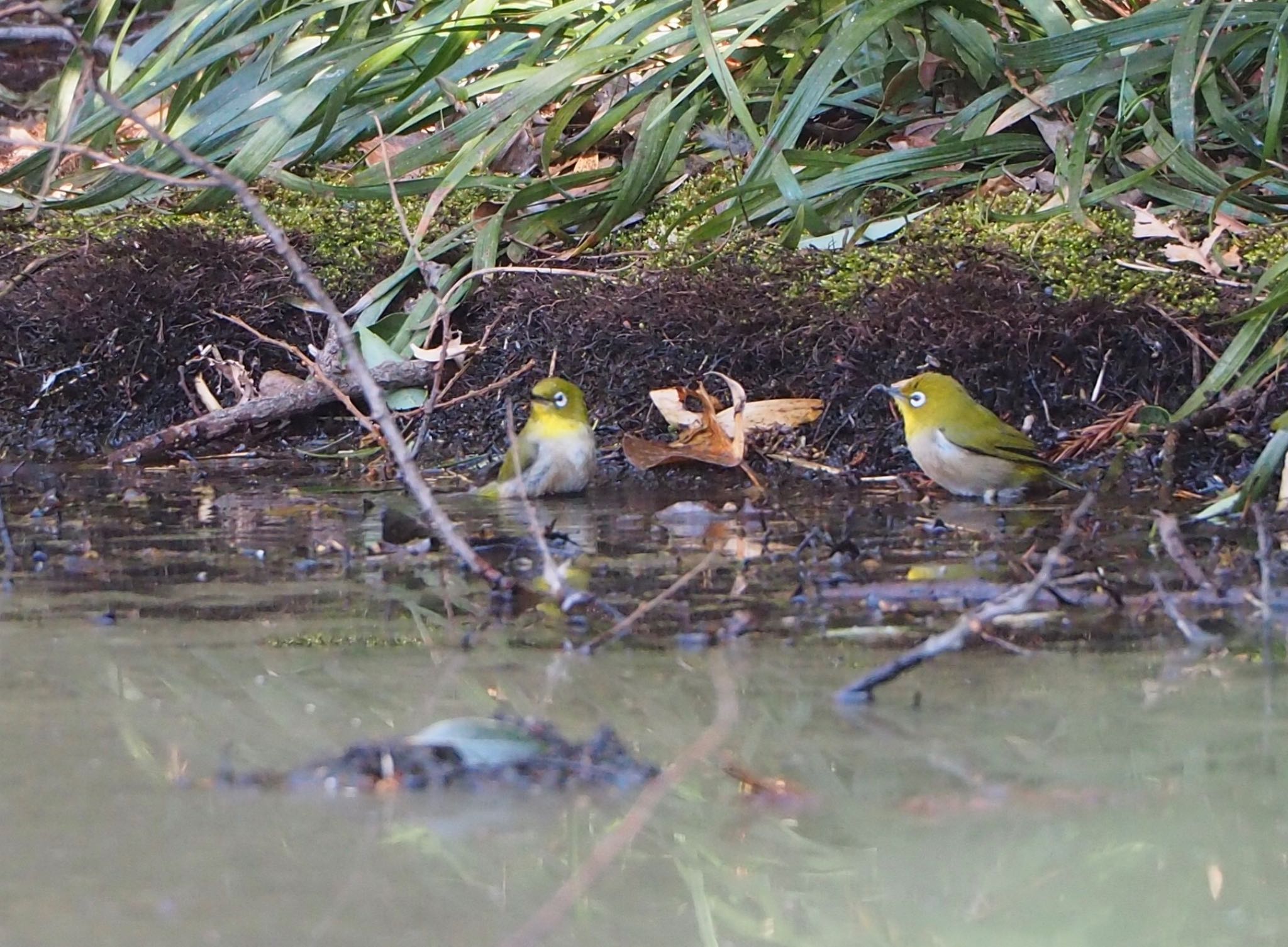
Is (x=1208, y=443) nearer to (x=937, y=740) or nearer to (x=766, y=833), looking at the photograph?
(x=937, y=740)

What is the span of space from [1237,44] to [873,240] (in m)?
1.44

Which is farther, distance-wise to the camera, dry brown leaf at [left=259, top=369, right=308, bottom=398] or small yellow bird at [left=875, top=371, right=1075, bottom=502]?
dry brown leaf at [left=259, top=369, right=308, bottom=398]

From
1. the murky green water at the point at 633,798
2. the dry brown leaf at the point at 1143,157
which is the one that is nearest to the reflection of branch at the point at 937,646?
the murky green water at the point at 633,798

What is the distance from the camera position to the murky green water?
1.54m

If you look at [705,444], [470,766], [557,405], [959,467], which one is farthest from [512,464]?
[470,766]

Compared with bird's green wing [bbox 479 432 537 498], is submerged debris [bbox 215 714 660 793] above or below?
above

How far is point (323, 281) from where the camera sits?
6023 mm

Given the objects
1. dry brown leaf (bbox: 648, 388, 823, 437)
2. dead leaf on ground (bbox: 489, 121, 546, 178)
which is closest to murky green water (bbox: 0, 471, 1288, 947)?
dry brown leaf (bbox: 648, 388, 823, 437)

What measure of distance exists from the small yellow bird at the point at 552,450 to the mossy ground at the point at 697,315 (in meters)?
0.50

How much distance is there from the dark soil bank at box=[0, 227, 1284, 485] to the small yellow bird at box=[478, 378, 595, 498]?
48 centimetres

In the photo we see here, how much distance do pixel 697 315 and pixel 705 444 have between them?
626 mm

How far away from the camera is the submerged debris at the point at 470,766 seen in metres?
1.91

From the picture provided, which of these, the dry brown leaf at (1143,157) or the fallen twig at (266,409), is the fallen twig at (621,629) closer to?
the fallen twig at (266,409)

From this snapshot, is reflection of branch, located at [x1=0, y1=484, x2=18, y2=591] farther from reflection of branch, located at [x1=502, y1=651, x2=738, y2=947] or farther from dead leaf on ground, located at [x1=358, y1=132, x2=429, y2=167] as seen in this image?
dead leaf on ground, located at [x1=358, y1=132, x2=429, y2=167]
